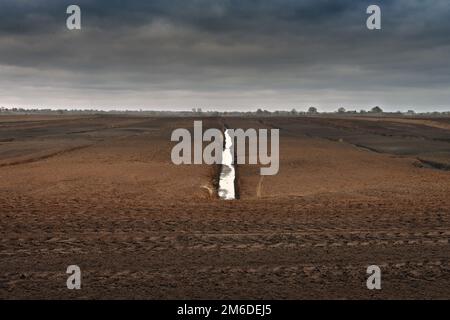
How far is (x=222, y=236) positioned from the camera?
10266 mm

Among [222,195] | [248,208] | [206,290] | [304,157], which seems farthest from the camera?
[304,157]

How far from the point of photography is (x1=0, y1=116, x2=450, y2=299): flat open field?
7.61 metres

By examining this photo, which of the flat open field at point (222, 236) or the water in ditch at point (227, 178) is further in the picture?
the water in ditch at point (227, 178)

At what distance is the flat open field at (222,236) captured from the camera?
7609 mm

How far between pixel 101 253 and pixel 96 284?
155 centimetres

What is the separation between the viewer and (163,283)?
25.2 ft

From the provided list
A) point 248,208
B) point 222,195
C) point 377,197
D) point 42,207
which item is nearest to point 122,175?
point 222,195

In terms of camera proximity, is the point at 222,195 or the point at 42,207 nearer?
the point at 42,207

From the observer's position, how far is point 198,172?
71.0 ft

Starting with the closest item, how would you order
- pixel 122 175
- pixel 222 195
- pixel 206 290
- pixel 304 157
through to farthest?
1. pixel 206 290
2. pixel 222 195
3. pixel 122 175
4. pixel 304 157

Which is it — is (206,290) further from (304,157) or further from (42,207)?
(304,157)

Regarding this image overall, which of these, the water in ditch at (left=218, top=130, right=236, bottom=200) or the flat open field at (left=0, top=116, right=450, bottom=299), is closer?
the flat open field at (left=0, top=116, right=450, bottom=299)

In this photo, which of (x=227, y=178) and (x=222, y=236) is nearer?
(x=222, y=236)
